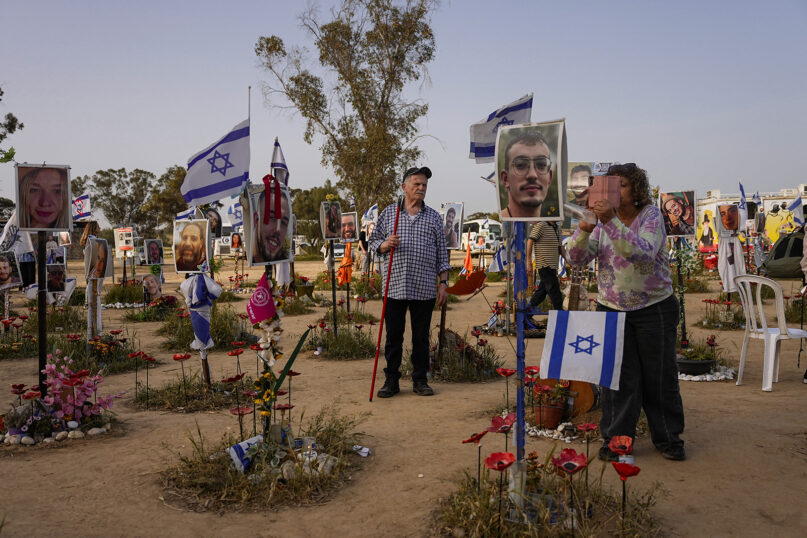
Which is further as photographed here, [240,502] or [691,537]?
[240,502]

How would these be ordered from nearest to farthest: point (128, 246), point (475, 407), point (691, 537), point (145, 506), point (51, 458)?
point (691, 537)
point (145, 506)
point (51, 458)
point (475, 407)
point (128, 246)

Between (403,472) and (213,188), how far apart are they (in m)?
2.18

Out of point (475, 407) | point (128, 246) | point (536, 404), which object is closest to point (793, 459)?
point (536, 404)

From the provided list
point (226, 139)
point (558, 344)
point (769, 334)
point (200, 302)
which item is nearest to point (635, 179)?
point (558, 344)

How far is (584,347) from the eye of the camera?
2.97m

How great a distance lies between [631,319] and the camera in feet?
12.2

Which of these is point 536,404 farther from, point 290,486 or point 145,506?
point 145,506

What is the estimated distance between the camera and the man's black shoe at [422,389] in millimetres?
5613

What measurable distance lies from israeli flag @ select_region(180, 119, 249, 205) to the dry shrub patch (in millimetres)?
1532

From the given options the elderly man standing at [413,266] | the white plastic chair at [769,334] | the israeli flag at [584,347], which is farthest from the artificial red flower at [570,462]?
the white plastic chair at [769,334]

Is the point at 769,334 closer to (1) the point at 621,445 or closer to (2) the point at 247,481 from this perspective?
(1) the point at 621,445

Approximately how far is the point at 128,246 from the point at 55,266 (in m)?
7.03

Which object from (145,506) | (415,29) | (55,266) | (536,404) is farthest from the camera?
(415,29)

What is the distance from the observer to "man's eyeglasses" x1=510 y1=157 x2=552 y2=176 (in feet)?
9.03
